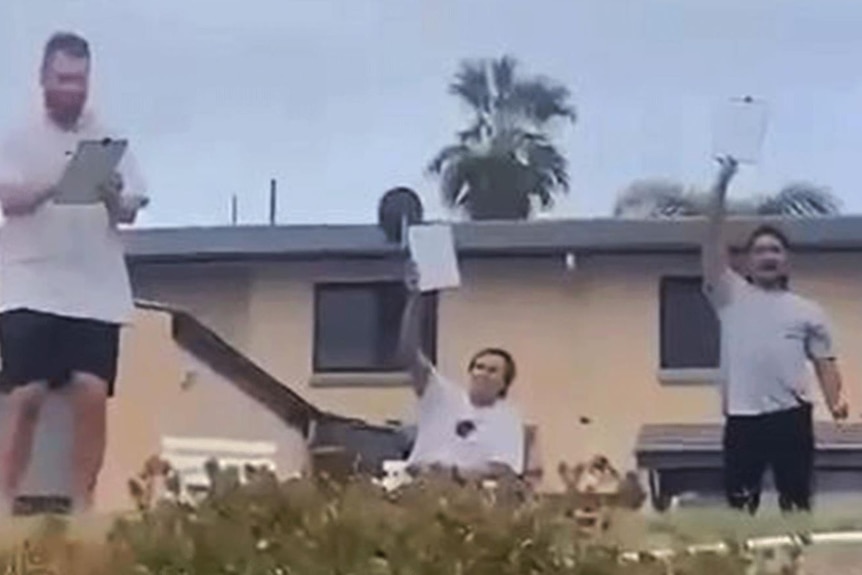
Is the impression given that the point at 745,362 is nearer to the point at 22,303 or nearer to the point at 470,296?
the point at 22,303

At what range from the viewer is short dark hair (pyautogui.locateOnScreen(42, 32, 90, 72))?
8.91m

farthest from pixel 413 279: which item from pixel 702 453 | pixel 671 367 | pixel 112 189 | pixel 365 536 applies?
pixel 671 367

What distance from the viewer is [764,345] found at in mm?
9258

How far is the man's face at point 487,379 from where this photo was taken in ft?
30.7

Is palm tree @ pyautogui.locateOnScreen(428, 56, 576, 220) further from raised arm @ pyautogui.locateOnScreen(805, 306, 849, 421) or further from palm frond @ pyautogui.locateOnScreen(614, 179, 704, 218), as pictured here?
raised arm @ pyautogui.locateOnScreen(805, 306, 849, 421)

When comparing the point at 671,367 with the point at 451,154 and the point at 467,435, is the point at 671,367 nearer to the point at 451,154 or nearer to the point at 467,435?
the point at 451,154

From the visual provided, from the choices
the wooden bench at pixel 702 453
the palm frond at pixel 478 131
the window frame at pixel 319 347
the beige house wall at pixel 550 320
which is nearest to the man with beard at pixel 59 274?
the wooden bench at pixel 702 453

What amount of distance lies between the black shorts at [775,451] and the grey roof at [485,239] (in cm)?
1677

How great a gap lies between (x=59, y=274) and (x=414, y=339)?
5.09 ft

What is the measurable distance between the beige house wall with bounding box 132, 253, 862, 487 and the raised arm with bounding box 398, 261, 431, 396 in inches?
642

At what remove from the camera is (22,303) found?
29.6ft

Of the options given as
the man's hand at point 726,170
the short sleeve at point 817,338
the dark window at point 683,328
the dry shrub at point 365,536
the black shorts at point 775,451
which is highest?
the dark window at point 683,328

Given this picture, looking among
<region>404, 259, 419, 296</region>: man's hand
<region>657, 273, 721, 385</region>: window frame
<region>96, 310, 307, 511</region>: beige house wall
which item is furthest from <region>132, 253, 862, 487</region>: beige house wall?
<region>404, 259, 419, 296</region>: man's hand

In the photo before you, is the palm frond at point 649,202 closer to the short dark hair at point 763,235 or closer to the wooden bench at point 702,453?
the wooden bench at point 702,453
